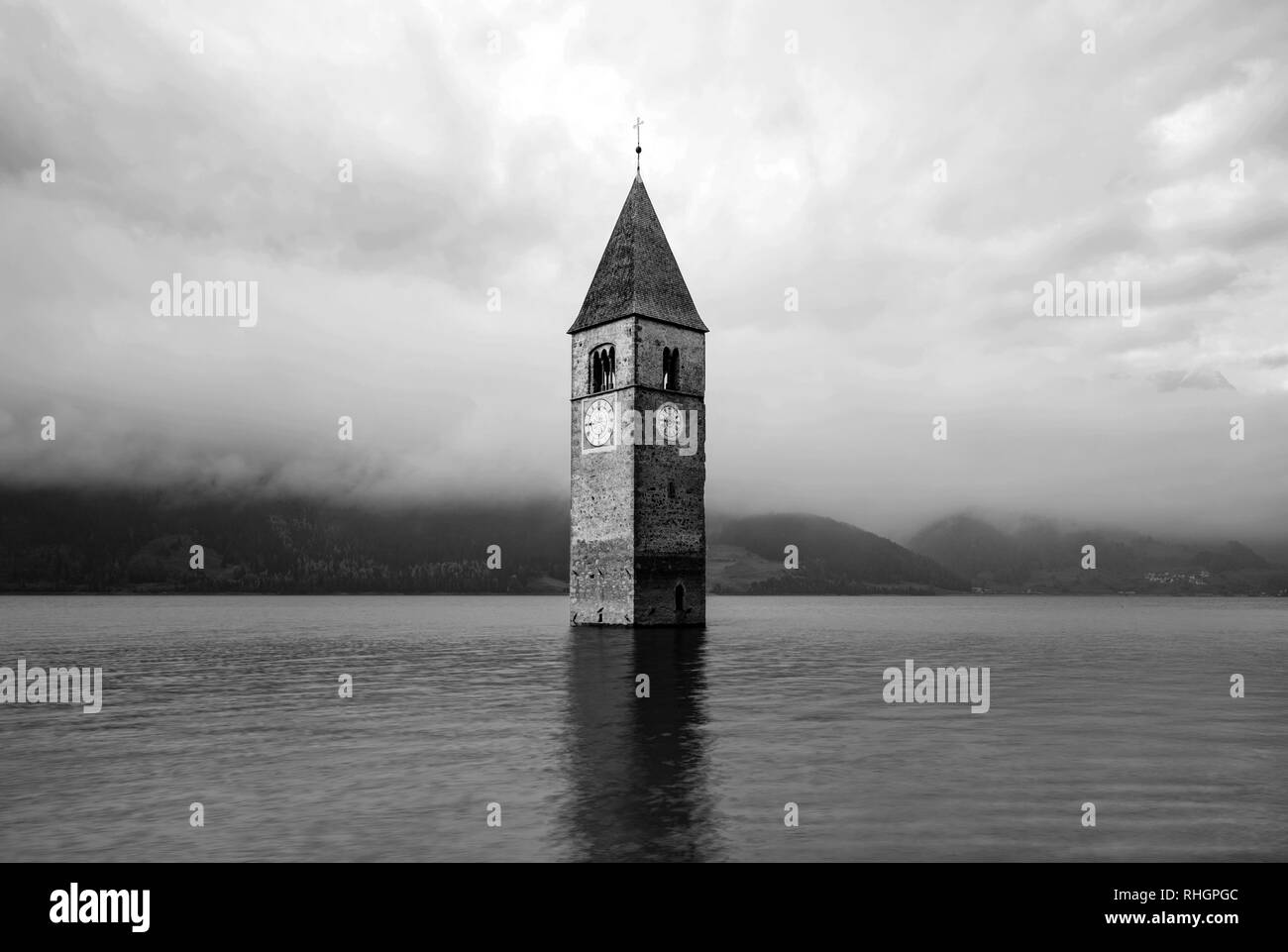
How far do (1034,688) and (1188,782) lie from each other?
14.7m

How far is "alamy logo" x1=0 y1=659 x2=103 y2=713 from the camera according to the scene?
24453 millimetres

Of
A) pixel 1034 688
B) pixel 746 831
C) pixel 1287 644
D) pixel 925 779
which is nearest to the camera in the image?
pixel 746 831

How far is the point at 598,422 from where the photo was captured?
4834 cm

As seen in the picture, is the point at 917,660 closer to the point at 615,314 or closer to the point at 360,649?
the point at 615,314

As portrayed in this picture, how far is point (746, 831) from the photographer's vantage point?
10.5 meters

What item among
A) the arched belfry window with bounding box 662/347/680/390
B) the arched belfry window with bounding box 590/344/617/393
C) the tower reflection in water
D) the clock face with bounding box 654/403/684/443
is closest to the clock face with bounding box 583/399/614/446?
the arched belfry window with bounding box 590/344/617/393

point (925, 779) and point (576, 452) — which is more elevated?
point (576, 452)

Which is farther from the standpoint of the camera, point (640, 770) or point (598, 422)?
point (598, 422)

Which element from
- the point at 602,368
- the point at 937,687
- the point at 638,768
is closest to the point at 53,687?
the point at 638,768

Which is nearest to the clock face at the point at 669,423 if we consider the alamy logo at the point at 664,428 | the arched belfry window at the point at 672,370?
the alamy logo at the point at 664,428
